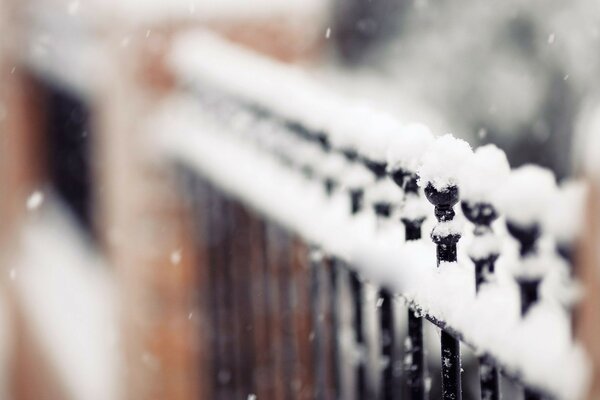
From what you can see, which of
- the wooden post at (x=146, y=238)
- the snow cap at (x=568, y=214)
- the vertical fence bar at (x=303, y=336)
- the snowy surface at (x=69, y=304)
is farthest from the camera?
the snowy surface at (x=69, y=304)

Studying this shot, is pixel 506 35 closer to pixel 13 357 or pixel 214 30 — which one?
pixel 214 30

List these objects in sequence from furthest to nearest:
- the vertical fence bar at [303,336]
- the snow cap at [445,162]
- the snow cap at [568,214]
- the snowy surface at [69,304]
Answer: the snowy surface at [69,304]
the vertical fence bar at [303,336]
the snow cap at [445,162]
the snow cap at [568,214]

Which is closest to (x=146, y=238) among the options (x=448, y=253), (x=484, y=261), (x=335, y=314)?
(x=335, y=314)

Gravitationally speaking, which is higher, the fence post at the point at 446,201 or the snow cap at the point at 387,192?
the snow cap at the point at 387,192

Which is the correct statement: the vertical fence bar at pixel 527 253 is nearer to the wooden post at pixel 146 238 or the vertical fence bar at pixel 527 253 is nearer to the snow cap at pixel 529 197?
the snow cap at pixel 529 197

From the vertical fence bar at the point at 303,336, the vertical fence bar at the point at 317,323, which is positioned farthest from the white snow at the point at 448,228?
the vertical fence bar at the point at 303,336

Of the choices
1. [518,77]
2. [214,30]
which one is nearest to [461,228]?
[214,30]
